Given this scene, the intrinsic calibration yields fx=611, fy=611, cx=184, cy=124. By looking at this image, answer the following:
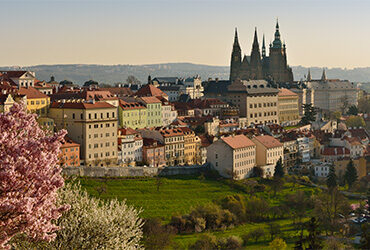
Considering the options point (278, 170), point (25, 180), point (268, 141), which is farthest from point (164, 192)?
point (25, 180)

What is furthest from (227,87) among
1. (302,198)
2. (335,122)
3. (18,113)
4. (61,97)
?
(18,113)

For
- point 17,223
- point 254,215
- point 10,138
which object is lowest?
point 254,215

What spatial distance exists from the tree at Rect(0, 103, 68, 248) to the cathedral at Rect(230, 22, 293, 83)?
119779mm

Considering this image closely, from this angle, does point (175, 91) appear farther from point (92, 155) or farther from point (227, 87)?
point (92, 155)

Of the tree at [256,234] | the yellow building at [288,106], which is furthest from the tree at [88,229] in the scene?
the yellow building at [288,106]

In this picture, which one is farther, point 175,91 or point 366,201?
point 175,91

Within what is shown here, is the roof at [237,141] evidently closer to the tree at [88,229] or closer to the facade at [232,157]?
the facade at [232,157]

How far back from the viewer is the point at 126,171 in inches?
2335

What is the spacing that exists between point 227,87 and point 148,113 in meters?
31.3

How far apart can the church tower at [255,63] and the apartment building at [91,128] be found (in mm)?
72220

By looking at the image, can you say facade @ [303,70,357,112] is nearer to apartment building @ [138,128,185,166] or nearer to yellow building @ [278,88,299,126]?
yellow building @ [278,88,299,126]

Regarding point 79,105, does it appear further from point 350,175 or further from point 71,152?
point 350,175

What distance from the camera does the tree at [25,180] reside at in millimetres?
11859

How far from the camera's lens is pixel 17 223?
1234 centimetres
